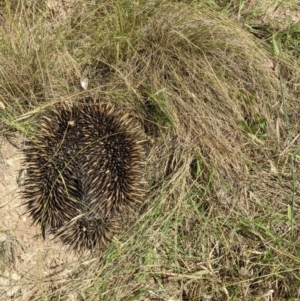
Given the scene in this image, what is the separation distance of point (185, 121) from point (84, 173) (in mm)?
629

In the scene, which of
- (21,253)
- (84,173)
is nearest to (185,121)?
(84,173)

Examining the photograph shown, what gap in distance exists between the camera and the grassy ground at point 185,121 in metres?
2.14

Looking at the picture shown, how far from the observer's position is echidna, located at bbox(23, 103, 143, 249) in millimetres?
2062

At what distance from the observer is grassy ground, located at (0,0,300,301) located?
7.01ft

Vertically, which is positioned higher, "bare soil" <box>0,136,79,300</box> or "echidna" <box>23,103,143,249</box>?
"echidna" <box>23,103,143,249</box>

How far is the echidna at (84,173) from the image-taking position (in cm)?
206

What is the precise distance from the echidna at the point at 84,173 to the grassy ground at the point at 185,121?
0.39 feet

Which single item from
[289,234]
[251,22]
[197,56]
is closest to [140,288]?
[289,234]

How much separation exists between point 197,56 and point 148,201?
2.66 ft

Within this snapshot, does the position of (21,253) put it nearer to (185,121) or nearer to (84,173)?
(84,173)

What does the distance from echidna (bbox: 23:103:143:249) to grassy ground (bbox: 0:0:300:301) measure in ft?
0.39

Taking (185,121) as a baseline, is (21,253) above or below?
below

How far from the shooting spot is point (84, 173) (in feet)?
6.69

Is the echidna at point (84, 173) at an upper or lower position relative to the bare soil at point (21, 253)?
upper
